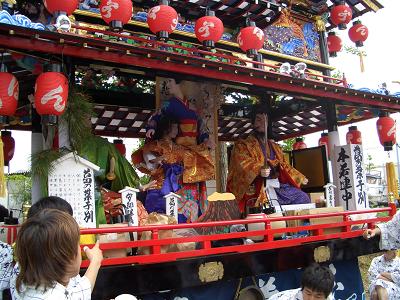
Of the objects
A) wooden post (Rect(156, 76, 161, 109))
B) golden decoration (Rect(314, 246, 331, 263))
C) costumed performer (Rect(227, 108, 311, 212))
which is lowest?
golden decoration (Rect(314, 246, 331, 263))

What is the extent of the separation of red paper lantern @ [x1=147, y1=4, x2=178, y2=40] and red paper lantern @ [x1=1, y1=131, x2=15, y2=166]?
4332 mm

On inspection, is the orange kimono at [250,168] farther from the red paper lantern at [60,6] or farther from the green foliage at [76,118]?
the red paper lantern at [60,6]

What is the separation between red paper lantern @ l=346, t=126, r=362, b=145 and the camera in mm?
10183

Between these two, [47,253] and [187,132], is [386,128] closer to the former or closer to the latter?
[187,132]

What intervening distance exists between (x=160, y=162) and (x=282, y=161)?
2737 millimetres

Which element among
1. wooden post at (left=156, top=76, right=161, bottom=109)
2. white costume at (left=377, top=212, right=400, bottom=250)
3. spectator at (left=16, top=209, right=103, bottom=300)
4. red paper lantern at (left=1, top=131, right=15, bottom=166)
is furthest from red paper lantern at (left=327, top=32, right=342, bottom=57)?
spectator at (left=16, top=209, right=103, bottom=300)

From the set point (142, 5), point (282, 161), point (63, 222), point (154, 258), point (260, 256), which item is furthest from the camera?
point (282, 161)

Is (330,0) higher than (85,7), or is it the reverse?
(330,0)

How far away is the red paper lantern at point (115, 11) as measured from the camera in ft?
18.3

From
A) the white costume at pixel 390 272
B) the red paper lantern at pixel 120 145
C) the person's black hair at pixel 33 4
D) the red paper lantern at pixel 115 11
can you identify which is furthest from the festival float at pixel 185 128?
the white costume at pixel 390 272

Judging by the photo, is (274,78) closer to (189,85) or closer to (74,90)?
(189,85)

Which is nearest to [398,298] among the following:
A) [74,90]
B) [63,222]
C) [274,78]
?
[274,78]

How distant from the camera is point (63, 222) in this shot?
206 centimetres

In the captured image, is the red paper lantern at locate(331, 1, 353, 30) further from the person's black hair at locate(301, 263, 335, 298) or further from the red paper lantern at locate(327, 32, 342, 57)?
the person's black hair at locate(301, 263, 335, 298)
